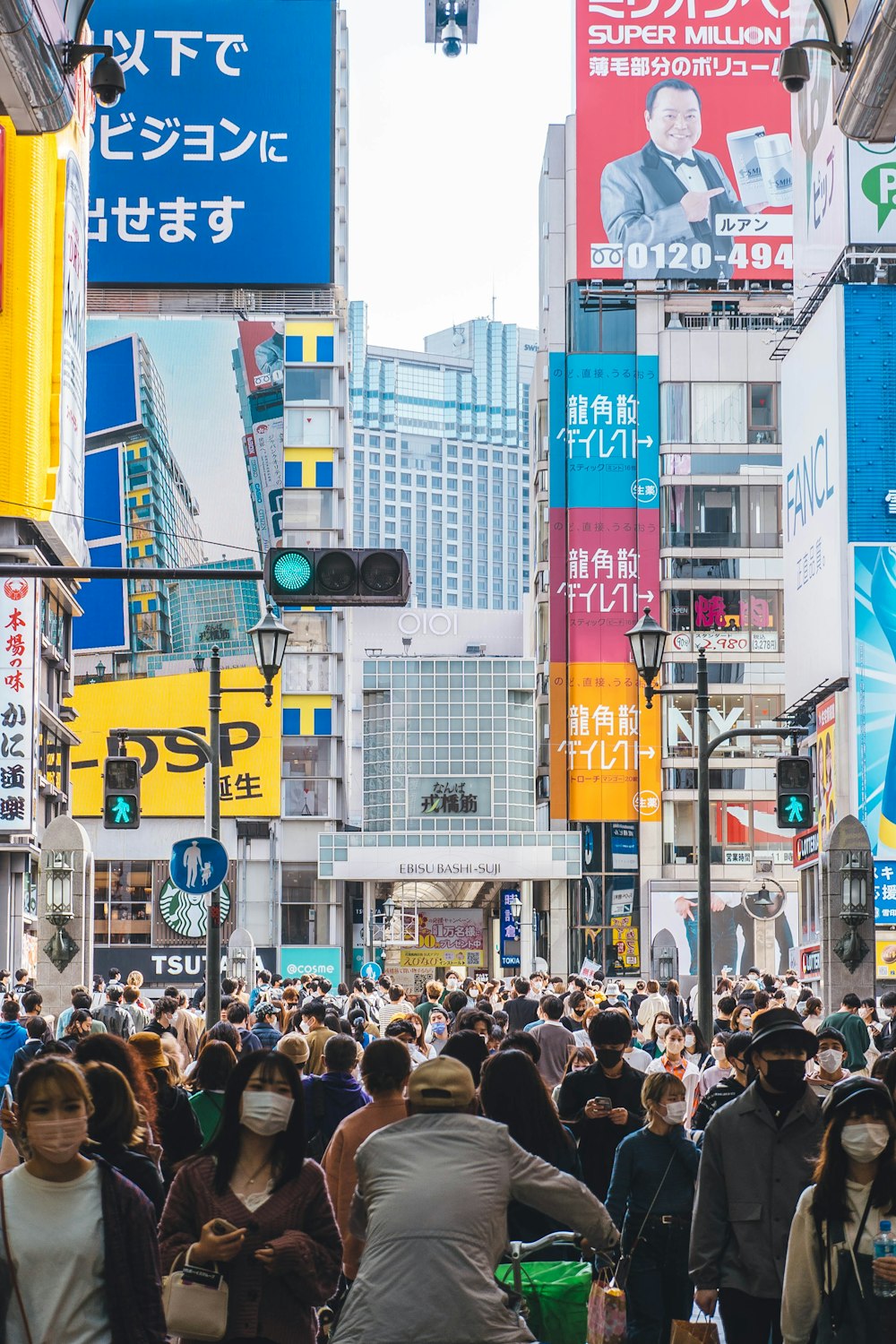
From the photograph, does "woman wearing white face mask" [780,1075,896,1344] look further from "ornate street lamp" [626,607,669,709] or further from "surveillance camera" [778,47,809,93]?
"ornate street lamp" [626,607,669,709]

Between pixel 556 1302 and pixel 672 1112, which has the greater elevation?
pixel 672 1112

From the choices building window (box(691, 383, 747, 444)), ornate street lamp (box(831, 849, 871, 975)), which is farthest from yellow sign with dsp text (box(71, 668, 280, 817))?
ornate street lamp (box(831, 849, 871, 975))

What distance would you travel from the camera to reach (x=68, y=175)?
50625mm

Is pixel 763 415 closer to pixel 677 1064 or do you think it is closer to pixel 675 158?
pixel 675 158

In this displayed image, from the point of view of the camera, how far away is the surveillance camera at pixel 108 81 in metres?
10.7

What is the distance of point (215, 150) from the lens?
237 feet

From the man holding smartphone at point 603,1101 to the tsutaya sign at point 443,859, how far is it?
65.0 m

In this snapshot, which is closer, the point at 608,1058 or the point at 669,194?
the point at 608,1058

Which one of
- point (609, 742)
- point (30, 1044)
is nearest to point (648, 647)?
point (30, 1044)

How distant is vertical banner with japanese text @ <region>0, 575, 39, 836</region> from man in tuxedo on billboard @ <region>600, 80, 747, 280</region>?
1320 inches

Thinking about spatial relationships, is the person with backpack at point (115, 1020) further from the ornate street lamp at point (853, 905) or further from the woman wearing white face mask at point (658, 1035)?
the ornate street lamp at point (853, 905)

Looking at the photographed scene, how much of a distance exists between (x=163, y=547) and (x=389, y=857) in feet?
52.0

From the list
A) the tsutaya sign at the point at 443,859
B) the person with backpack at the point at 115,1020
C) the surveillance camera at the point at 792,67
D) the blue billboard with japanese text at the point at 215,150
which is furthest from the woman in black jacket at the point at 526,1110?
the tsutaya sign at the point at 443,859

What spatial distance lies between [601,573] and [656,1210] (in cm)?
6626
